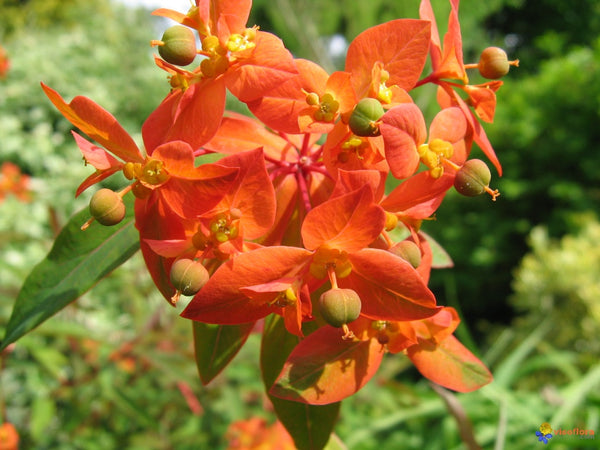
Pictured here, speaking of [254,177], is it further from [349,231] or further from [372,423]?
[372,423]

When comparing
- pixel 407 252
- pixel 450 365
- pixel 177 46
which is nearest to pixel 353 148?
pixel 407 252

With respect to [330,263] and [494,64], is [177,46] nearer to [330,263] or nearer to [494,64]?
[330,263]

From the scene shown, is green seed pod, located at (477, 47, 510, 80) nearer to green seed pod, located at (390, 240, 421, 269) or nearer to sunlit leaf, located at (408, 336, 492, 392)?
green seed pod, located at (390, 240, 421, 269)

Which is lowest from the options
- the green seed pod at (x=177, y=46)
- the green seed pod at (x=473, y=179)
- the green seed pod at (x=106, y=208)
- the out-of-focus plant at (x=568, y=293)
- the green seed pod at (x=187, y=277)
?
the out-of-focus plant at (x=568, y=293)

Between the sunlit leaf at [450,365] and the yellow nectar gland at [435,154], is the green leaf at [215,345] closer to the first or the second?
the sunlit leaf at [450,365]

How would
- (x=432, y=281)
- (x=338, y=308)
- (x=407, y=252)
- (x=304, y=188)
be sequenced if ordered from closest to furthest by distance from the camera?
(x=338, y=308) → (x=407, y=252) → (x=304, y=188) → (x=432, y=281)

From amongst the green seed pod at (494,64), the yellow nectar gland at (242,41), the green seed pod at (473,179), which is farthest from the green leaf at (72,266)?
the green seed pod at (494,64)
